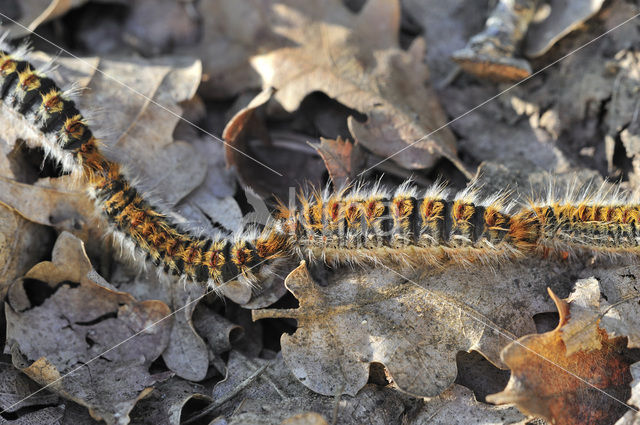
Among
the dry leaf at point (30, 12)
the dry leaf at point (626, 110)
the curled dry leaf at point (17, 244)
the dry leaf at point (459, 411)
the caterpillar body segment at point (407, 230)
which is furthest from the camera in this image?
the dry leaf at point (30, 12)

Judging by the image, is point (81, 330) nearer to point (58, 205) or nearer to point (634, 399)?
point (58, 205)

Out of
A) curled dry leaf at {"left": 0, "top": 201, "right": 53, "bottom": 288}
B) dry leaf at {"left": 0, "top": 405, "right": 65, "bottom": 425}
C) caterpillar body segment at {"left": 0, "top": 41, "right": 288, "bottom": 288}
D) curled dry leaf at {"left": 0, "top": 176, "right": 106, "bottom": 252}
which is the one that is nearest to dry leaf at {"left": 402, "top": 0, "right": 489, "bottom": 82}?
caterpillar body segment at {"left": 0, "top": 41, "right": 288, "bottom": 288}

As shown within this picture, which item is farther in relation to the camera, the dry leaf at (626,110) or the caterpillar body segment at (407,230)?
the dry leaf at (626,110)

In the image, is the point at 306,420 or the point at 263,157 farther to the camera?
the point at 263,157

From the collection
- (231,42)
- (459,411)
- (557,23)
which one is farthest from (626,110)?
(231,42)

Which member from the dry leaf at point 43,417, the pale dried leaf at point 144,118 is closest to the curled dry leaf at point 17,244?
the pale dried leaf at point 144,118

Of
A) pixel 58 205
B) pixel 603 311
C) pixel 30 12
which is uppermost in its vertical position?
pixel 30 12

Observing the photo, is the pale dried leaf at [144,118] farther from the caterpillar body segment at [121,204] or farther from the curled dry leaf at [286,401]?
the curled dry leaf at [286,401]
